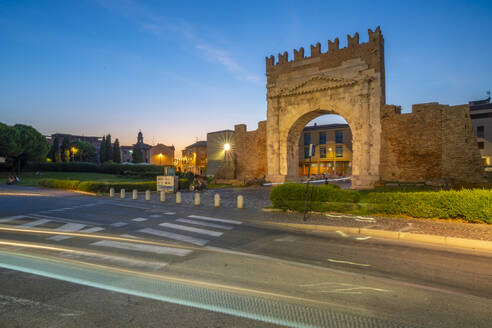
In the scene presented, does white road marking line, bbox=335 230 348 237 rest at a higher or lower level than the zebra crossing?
lower

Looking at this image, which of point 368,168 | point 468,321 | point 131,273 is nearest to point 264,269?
point 131,273

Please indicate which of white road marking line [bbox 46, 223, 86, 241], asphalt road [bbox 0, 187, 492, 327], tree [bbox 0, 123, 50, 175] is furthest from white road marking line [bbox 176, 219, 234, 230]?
tree [bbox 0, 123, 50, 175]

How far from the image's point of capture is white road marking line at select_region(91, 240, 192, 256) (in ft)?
19.5

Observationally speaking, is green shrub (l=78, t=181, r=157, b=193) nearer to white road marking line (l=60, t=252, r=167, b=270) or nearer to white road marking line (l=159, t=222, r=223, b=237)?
white road marking line (l=159, t=222, r=223, b=237)

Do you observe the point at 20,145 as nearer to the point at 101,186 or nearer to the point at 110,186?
the point at 101,186

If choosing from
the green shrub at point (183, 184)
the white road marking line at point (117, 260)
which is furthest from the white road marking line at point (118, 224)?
the green shrub at point (183, 184)

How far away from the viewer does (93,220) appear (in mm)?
9883

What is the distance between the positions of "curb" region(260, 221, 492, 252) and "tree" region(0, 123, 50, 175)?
2045 inches

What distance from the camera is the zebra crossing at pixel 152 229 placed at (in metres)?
6.30

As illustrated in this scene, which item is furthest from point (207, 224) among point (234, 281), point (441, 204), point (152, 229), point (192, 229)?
point (441, 204)

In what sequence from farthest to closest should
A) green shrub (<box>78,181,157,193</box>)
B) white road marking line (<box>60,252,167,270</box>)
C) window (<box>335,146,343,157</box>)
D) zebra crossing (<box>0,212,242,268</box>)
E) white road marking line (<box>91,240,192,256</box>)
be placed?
window (<box>335,146,343,157</box>)
green shrub (<box>78,181,157,193</box>)
zebra crossing (<box>0,212,242,268</box>)
white road marking line (<box>91,240,192,256</box>)
white road marking line (<box>60,252,167,270</box>)

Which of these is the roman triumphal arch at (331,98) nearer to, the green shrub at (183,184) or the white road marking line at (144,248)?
the green shrub at (183,184)

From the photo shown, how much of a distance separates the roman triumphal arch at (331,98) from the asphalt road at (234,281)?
48.6 ft

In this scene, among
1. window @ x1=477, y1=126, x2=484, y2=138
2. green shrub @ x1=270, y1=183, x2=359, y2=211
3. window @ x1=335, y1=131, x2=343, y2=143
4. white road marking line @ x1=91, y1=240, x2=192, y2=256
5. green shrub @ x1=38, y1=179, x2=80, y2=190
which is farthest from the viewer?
window @ x1=335, y1=131, x2=343, y2=143
